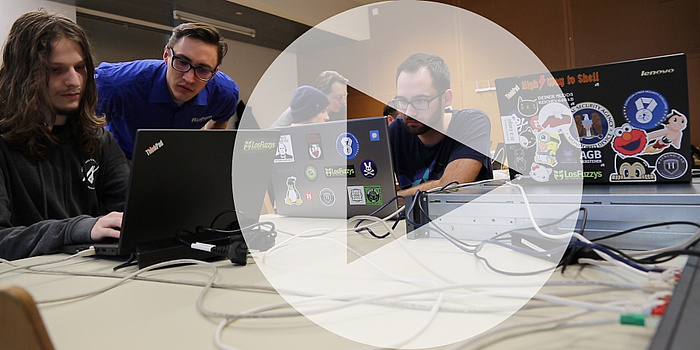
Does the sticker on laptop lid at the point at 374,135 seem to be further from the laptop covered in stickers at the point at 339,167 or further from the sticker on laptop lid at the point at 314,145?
the sticker on laptop lid at the point at 314,145

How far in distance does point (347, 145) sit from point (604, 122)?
64cm

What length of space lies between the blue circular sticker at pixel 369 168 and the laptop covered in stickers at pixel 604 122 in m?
0.37

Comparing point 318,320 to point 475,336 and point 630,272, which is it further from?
point 630,272

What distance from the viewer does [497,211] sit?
910mm

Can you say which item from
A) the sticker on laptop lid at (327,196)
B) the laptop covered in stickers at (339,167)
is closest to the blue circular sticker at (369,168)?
the laptop covered in stickers at (339,167)

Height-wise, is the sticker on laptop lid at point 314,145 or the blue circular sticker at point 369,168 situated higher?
the sticker on laptop lid at point 314,145

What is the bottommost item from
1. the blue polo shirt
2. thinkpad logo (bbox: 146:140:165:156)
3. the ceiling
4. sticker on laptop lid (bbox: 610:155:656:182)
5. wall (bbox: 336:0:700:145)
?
sticker on laptop lid (bbox: 610:155:656:182)

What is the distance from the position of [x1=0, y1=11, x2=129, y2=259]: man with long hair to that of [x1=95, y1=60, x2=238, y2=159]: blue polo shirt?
613mm

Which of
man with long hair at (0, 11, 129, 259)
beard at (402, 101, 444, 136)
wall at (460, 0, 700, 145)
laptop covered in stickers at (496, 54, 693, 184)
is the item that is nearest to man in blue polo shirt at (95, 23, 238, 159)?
man with long hair at (0, 11, 129, 259)

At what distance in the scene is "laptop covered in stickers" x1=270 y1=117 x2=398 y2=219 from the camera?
4.20ft

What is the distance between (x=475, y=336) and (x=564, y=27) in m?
4.29

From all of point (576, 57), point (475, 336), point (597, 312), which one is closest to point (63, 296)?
point (475, 336)

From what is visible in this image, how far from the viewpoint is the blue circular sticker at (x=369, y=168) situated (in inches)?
50.9

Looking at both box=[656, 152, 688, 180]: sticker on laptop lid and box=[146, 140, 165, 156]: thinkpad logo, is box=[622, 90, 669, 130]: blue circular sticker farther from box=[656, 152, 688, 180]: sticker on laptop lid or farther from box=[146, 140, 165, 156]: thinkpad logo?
box=[146, 140, 165, 156]: thinkpad logo
